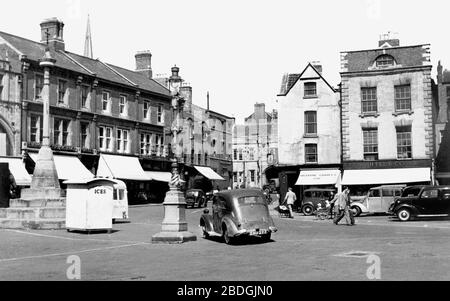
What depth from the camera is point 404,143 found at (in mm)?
37875

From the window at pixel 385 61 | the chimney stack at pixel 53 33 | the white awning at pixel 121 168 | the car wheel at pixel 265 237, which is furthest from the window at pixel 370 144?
the chimney stack at pixel 53 33

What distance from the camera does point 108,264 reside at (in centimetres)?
1223

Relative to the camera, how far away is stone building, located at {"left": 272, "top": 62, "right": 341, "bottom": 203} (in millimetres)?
40719

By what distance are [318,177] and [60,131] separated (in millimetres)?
19921

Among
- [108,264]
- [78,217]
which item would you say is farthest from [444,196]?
[108,264]

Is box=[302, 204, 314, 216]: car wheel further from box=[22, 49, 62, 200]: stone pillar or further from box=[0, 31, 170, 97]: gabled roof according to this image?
box=[0, 31, 170, 97]: gabled roof

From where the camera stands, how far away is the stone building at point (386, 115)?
37188 millimetres

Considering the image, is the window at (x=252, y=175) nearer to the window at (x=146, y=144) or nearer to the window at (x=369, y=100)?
the window at (x=146, y=144)

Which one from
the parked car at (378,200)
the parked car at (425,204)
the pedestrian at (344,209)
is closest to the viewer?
the pedestrian at (344,209)

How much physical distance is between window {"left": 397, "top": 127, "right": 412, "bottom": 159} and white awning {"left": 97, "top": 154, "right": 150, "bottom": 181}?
21242 millimetres

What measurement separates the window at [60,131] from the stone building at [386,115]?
21.3m

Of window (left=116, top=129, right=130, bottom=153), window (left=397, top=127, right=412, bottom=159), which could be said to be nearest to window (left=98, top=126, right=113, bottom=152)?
window (left=116, top=129, right=130, bottom=153)

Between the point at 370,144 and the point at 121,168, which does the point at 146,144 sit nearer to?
the point at 121,168
